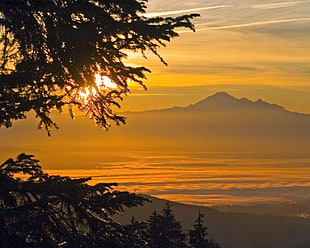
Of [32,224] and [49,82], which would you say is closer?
[32,224]

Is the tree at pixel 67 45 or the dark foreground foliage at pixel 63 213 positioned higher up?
the tree at pixel 67 45

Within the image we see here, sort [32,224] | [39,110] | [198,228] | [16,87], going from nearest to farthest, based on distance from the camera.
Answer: [32,224] < [16,87] < [39,110] < [198,228]

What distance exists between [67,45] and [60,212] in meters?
3.24

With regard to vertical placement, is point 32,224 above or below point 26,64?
below

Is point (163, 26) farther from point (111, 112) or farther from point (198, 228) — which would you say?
point (198, 228)

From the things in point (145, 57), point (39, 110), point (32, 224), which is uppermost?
point (145, 57)

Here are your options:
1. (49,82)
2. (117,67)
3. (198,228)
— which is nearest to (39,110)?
(49,82)

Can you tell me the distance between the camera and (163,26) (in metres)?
12.1

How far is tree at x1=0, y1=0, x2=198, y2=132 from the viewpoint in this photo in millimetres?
12062

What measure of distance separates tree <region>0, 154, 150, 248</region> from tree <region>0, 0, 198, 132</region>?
140 cm

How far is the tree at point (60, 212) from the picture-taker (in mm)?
11750

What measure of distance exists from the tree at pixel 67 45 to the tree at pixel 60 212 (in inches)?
55.3

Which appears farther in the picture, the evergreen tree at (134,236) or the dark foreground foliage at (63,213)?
the evergreen tree at (134,236)

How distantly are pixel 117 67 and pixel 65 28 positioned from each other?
127 cm
